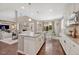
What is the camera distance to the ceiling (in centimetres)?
198

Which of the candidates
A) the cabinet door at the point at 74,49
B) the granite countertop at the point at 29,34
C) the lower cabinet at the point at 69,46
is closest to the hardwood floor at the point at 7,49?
the granite countertop at the point at 29,34

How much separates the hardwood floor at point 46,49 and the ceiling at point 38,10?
48 centimetres

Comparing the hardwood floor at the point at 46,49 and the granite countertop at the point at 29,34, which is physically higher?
the granite countertop at the point at 29,34

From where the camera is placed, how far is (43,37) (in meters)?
2.05

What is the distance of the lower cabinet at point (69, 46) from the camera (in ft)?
6.11

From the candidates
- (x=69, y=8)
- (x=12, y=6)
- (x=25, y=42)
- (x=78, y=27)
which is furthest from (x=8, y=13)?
(x=78, y=27)

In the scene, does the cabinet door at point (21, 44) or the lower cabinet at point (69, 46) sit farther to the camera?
the cabinet door at point (21, 44)

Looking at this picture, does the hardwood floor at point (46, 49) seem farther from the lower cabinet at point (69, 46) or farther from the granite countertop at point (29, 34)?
the granite countertop at point (29, 34)

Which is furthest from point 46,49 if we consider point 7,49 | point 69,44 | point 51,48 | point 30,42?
point 7,49

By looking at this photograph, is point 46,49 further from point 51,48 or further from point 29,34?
point 29,34

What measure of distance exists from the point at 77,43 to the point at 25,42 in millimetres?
955

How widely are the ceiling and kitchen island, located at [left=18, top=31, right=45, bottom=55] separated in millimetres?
348
